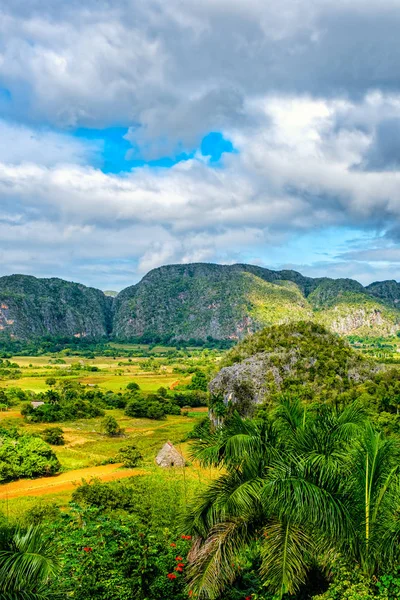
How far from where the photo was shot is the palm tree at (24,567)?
519 centimetres

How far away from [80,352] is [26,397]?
87419 millimetres

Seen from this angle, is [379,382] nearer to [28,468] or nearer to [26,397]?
[28,468]

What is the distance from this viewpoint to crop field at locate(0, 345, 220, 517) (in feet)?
85.3

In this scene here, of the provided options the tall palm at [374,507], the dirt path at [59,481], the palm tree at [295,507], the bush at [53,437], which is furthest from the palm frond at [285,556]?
the bush at [53,437]

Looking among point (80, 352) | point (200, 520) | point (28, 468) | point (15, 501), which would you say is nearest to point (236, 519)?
point (200, 520)

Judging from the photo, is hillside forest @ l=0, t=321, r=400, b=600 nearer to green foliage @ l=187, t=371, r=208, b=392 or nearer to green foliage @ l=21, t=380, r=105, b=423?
green foliage @ l=21, t=380, r=105, b=423

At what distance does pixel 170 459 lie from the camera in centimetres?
3112

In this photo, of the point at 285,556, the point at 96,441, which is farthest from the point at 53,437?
the point at 285,556

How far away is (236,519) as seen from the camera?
7699 millimetres

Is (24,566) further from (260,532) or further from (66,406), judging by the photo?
(66,406)

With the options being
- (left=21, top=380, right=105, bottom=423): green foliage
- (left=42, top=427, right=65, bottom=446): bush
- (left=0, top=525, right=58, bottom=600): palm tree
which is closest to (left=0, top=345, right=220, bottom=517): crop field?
(left=42, top=427, right=65, bottom=446): bush

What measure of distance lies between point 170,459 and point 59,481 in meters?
6.86

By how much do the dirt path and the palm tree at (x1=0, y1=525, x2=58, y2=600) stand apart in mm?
21550

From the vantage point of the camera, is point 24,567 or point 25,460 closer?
point 24,567
